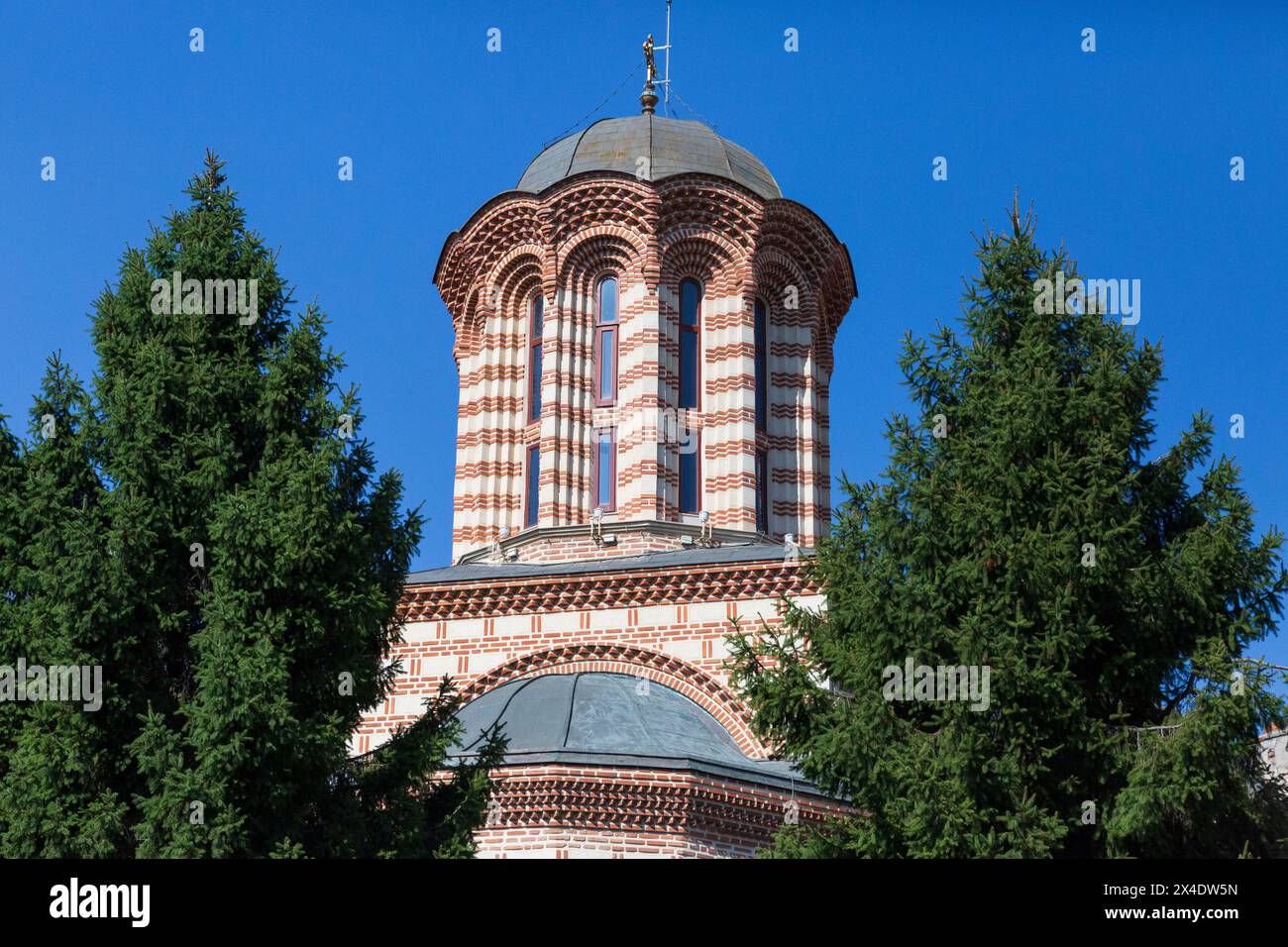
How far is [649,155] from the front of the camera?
25.1 m

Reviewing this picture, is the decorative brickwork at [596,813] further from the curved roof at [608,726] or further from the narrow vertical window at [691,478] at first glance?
the narrow vertical window at [691,478]

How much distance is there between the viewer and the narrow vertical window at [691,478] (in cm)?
2344

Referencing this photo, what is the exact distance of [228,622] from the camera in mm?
11836

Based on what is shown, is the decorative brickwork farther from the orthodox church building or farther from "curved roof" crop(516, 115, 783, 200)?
"curved roof" crop(516, 115, 783, 200)

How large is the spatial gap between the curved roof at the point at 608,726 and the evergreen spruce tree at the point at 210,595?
4436mm

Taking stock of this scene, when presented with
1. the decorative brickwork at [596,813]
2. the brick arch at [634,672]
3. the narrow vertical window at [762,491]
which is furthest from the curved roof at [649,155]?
the decorative brickwork at [596,813]

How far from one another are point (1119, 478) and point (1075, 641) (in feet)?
5.20

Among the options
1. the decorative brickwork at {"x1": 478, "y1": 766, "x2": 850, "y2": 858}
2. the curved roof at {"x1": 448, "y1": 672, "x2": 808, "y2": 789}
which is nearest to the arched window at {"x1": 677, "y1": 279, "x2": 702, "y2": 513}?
the curved roof at {"x1": 448, "y1": 672, "x2": 808, "y2": 789}

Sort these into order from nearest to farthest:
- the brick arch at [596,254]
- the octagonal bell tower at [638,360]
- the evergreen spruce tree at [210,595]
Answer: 1. the evergreen spruce tree at [210,595]
2. the octagonal bell tower at [638,360]
3. the brick arch at [596,254]

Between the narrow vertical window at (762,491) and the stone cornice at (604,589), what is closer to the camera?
the stone cornice at (604,589)

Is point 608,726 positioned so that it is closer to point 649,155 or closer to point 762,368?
point 762,368

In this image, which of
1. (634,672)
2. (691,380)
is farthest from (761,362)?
(634,672)

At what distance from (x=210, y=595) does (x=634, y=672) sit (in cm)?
960
